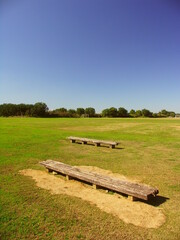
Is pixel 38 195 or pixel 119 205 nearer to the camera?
pixel 119 205

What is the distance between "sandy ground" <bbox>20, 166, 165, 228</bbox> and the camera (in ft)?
13.6

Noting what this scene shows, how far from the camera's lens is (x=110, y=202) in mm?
4934

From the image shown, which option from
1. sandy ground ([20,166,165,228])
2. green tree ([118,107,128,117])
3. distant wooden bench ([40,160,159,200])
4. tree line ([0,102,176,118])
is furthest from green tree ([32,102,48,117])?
distant wooden bench ([40,160,159,200])

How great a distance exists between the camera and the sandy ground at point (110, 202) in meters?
4.15

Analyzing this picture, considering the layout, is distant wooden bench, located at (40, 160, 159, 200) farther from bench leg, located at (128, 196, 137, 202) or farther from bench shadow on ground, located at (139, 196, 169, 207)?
bench shadow on ground, located at (139, 196, 169, 207)

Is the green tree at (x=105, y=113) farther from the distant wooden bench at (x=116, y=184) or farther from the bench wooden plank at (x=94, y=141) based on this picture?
the distant wooden bench at (x=116, y=184)

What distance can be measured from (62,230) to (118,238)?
3.91 ft

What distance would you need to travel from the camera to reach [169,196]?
5359 millimetres

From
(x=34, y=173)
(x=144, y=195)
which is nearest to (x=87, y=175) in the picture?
(x=144, y=195)

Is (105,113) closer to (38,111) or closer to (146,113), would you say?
(146,113)

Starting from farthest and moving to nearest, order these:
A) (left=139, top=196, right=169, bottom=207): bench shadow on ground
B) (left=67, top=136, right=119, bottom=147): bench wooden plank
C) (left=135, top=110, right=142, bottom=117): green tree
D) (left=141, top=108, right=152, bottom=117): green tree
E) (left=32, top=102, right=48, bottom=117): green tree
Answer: (left=135, top=110, right=142, bottom=117): green tree
(left=141, top=108, right=152, bottom=117): green tree
(left=32, top=102, right=48, bottom=117): green tree
(left=67, top=136, right=119, bottom=147): bench wooden plank
(left=139, top=196, right=169, bottom=207): bench shadow on ground

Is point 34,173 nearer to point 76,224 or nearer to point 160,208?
point 76,224

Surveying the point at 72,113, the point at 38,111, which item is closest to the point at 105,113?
the point at 72,113

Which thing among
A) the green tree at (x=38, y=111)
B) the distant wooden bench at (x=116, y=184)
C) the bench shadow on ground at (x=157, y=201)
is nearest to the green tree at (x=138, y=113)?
the green tree at (x=38, y=111)
